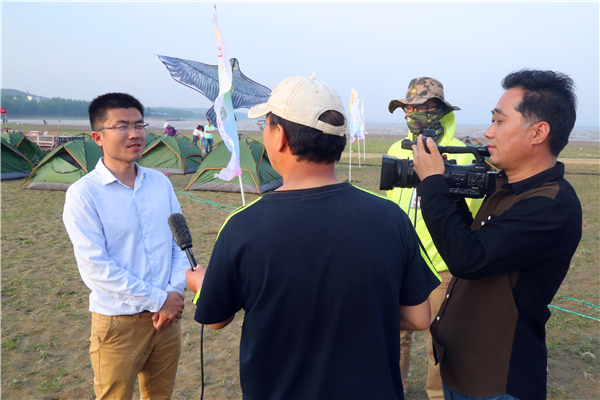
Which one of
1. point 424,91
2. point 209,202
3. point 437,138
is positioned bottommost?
point 209,202

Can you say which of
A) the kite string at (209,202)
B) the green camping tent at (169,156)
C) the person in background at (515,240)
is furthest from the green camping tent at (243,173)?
the person in background at (515,240)

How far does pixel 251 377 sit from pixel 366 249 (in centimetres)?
57

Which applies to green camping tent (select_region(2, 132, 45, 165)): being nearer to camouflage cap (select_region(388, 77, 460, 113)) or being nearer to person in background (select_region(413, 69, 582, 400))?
camouflage cap (select_region(388, 77, 460, 113))

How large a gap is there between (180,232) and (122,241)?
0.57 m

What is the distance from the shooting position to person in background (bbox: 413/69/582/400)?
4.77 feet

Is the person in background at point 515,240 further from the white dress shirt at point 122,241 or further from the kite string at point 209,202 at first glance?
the kite string at point 209,202

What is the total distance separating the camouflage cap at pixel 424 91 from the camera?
2.92m

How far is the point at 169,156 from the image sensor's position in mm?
14523

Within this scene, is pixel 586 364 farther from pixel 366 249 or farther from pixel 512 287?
pixel 366 249

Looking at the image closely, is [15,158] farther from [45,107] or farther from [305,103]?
[45,107]

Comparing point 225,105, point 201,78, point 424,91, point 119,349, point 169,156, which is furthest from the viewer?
point 169,156

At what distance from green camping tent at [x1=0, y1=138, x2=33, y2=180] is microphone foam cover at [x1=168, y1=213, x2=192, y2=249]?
1376cm

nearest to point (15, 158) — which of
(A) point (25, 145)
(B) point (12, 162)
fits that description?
(B) point (12, 162)

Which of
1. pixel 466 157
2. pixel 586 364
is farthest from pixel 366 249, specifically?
pixel 586 364
